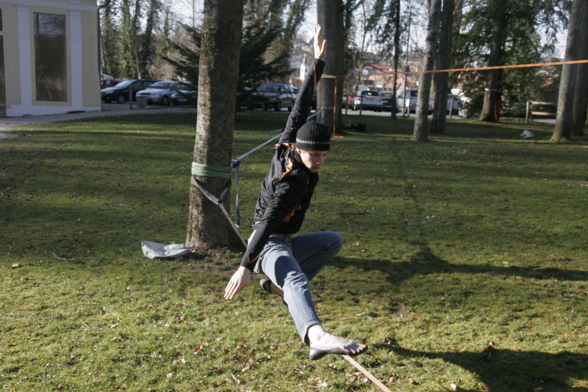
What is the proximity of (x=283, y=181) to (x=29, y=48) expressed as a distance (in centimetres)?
2479

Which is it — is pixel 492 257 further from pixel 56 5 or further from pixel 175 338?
pixel 56 5

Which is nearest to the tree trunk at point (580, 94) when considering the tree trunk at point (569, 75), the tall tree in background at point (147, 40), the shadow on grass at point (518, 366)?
the tree trunk at point (569, 75)

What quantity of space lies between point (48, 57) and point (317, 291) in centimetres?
2402

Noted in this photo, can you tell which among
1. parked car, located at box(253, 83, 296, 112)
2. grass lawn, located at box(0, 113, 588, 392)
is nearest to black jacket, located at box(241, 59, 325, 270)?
grass lawn, located at box(0, 113, 588, 392)

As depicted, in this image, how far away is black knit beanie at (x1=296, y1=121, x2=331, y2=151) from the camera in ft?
12.4

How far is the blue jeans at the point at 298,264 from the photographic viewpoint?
3.64 meters

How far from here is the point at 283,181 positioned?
12.6ft

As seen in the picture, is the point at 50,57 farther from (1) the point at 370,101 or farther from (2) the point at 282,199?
(2) the point at 282,199

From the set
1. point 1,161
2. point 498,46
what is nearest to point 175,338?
point 1,161

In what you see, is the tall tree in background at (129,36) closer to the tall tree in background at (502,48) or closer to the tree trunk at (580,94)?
the tall tree in background at (502,48)

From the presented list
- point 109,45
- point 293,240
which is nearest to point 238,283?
point 293,240

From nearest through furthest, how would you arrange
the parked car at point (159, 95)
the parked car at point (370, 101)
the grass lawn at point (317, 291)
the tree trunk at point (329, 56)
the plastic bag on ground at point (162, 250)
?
the grass lawn at point (317, 291) → the plastic bag on ground at point (162, 250) → the tree trunk at point (329, 56) → the parked car at point (159, 95) → the parked car at point (370, 101)

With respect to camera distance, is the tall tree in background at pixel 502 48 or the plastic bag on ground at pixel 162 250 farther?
the tall tree in background at pixel 502 48

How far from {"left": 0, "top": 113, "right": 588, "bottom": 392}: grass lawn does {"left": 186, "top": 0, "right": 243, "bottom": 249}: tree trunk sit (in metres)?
0.50
